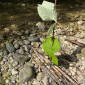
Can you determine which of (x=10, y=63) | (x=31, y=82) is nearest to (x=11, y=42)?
(x=10, y=63)

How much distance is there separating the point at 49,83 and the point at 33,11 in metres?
1.27

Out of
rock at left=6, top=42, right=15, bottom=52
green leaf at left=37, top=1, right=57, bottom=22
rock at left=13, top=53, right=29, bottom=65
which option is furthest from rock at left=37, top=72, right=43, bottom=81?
green leaf at left=37, top=1, right=57, bottom=22

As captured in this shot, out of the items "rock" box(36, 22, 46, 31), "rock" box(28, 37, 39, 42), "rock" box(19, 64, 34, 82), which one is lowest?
"rock" box(19, 64, 34, 82)

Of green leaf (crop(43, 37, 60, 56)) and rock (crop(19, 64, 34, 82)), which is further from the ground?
green leaf (crop(43, 37, 60, 56))

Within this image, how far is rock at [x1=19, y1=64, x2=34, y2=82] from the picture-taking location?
3.67 feet

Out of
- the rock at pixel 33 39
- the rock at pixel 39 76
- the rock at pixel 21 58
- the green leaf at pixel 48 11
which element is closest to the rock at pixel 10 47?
the rock at pixel 21 58

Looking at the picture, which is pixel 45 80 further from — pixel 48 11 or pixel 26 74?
pixel 48 11

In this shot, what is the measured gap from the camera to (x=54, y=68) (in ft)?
3.82

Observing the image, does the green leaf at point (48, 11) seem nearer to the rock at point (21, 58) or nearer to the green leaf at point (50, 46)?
the green leaf at point (50, 46)

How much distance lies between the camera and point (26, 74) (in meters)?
1.13

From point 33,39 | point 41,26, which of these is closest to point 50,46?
point 33,39

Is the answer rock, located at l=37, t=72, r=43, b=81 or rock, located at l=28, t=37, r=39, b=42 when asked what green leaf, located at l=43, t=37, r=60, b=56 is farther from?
rock, located at l=28, t=37, r=39, b=42

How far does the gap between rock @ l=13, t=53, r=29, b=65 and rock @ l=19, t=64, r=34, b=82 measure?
3.8 inches

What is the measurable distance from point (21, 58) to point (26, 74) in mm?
194
